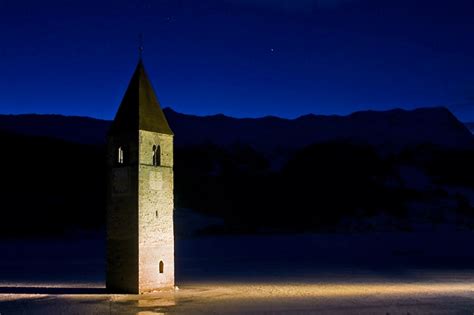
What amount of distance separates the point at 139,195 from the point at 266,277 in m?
10.4

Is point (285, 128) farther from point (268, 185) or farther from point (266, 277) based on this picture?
point (266, 277)

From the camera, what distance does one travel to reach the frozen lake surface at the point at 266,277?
21.9 m

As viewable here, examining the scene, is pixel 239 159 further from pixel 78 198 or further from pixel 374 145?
pixel 78 198

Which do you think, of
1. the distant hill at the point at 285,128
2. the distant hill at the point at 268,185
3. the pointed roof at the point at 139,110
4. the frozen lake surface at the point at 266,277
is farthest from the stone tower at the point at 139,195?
the distant hill at the point at 285,128

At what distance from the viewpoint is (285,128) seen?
14462cm

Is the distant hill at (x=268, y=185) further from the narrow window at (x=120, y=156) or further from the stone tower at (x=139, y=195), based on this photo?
the narrow window at (x=120, y=156)

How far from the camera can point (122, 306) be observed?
2200 cm

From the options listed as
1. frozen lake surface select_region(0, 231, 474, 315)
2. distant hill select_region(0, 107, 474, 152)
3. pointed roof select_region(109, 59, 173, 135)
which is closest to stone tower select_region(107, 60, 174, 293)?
pointed roof select_region(109, 59, 173, 135)

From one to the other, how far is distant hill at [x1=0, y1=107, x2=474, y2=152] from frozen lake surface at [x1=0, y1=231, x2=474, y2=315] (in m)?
62.1

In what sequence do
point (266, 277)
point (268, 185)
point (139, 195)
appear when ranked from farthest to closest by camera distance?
1. point (268, 185)
2. point (266, 277)
3. point (139, 195)

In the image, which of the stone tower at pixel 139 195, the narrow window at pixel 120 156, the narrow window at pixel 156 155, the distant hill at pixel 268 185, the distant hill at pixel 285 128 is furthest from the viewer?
the distant hill at pixel 285 128

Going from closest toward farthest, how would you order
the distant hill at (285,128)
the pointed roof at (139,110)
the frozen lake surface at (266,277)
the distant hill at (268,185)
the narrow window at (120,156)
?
the frozen lake surface at (266,277) → the pointed roof at (139,110) → the narrow window at (120,156) → the distant hill at (268,185) → the distant hill at (285,128)

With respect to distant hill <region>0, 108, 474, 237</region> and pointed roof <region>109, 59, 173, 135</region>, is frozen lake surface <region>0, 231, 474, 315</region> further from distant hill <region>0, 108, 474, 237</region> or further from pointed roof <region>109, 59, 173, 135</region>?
distant hill <region>0, 108, 474, 237</region>

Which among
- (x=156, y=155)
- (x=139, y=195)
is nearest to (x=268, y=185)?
(x=156, y=155)
